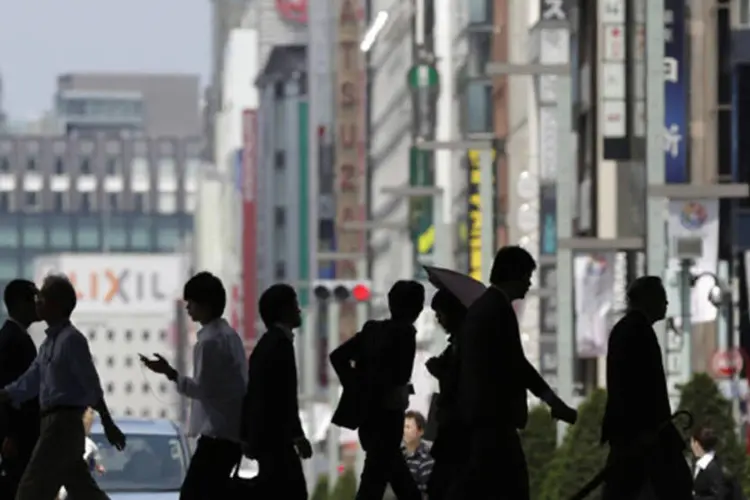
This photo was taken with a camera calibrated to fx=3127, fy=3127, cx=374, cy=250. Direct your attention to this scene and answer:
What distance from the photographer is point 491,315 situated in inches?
564

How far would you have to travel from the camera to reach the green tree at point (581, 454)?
3459 centimetres

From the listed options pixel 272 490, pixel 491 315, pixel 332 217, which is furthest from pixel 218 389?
pixel 332 217

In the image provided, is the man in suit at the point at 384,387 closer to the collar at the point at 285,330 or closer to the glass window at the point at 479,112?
the collar at the point at 285,330

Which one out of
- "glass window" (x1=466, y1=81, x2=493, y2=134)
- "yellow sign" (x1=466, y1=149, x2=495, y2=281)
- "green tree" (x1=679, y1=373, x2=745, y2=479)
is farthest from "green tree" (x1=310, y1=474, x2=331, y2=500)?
"green tree" (x1=679, y1=373, x2=745, y2=479)

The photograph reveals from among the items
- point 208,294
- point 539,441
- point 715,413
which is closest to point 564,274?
point 539,441

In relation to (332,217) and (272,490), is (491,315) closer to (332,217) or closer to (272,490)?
(272,490)

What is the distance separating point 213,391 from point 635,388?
215 centimetres

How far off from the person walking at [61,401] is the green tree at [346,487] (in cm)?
4534

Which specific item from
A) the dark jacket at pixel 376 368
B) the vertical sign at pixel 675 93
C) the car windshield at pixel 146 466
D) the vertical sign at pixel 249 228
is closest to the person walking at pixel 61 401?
the dark jacket at pixel 376 368

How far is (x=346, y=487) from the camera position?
65.3 m

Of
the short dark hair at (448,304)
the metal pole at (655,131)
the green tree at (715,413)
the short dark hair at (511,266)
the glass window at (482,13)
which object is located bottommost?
the green tree at (715,413)

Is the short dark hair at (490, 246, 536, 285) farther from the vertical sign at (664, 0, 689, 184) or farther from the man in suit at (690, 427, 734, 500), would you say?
the vertical sign at (664, 0, 689, 184)

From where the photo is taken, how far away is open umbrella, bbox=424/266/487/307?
623 inches

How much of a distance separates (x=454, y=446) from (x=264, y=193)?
154 metres
